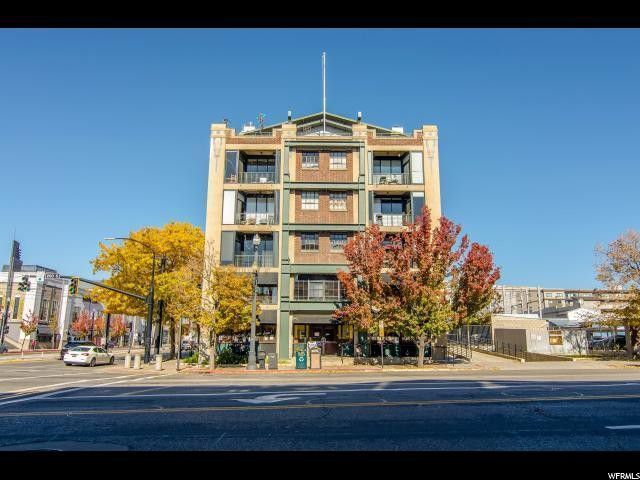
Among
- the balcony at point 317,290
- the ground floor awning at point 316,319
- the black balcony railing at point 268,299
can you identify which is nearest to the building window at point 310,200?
the balcony at point 317,290

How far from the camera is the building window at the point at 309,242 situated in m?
36.2

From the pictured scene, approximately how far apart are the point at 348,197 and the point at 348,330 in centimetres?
1014

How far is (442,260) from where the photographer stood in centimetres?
2909

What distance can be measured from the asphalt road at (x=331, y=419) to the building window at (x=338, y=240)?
2151 centimetres

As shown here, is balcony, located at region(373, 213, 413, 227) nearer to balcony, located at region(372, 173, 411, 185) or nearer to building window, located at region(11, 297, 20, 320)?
balcony, located at region(372, 173, 411, 185)

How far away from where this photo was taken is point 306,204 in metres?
37.0

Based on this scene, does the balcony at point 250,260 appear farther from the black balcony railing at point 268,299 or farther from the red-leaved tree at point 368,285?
the red-leaved tree at point 368,285

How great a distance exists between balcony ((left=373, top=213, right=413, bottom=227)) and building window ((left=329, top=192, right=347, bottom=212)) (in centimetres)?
252

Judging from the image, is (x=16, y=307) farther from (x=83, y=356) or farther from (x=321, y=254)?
(x=321, y=254)

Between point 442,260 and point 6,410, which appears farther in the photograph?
point 442,260

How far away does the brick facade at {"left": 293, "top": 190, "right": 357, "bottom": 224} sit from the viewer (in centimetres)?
3638
